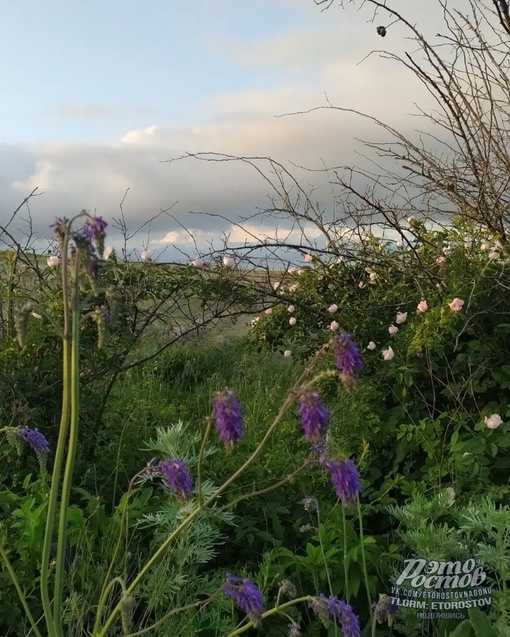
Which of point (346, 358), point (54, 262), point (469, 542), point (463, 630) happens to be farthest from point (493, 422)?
point (54, 262)

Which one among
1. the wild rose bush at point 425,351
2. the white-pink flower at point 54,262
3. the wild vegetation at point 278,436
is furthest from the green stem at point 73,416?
the white-pink flower at point 54,262

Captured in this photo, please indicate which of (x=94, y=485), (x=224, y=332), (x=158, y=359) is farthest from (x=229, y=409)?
(x=224, y=332)

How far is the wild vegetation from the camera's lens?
4.75 ft

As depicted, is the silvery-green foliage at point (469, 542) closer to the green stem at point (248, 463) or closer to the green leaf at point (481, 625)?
the green leaf at point (481, 625)

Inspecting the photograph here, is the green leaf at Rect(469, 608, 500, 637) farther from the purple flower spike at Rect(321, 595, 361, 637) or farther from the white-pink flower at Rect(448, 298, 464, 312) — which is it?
the white-pink flower at Rect(448, 298, 464, 312)

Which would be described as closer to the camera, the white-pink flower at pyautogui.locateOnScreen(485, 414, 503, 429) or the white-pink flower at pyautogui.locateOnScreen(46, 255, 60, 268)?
the white-pink flower at pyautogui.locateOnScreen(485, 414, 503, 429)

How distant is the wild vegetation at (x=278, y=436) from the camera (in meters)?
1.45

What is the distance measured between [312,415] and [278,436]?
2.46 m

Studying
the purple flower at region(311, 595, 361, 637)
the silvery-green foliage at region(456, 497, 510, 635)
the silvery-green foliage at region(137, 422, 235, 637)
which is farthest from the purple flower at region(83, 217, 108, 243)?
the silvery-green foliage at region(456, 497, 510, 635)

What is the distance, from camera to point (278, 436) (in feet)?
12.0

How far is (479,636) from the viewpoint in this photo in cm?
192

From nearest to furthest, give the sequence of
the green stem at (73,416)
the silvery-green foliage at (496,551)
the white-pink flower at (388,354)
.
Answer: the green stem at (73,416)
the silvery-green foliage at (496,551)
the white-pink flower at (388,354)

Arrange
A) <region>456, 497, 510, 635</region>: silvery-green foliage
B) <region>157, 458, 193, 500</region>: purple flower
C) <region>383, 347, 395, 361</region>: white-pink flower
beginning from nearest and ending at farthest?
<region>157, 458, 193, 500</region>: purple flower
<region>456, 497, 510, 635</region>: silvery-green foliage
<region>383, 347, 395, 361</region>: white-pink flower

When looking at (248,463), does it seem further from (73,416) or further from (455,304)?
(455,304)
